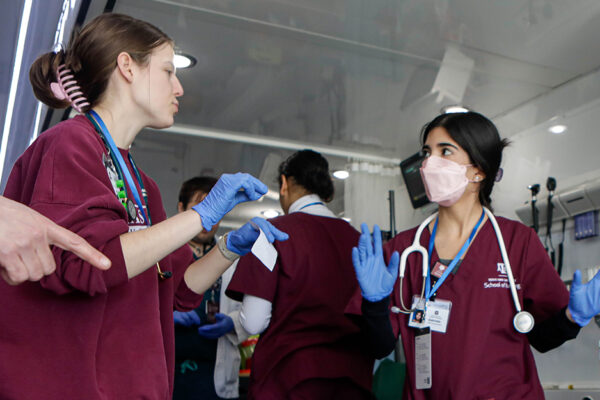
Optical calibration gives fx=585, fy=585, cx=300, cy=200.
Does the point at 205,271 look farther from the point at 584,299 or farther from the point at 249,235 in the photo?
the point at 584,299

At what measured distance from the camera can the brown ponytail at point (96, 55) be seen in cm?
136

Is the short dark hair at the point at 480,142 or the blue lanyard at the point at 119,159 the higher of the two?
the short dark hair at the point at 480,142

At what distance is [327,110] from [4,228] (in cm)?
378

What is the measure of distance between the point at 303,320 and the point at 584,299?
3.41 ft

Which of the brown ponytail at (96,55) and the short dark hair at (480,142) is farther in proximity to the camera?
the short dark hair at (480,142)

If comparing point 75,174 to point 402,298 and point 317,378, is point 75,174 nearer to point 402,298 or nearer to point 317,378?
point 402,298

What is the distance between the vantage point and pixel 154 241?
113 centimetres

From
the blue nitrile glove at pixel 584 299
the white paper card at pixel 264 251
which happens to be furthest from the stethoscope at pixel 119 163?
the blue nitrile glove at pixel 584 299

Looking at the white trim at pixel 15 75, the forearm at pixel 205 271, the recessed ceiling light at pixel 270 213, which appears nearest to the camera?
the forearm at pixel 205 271

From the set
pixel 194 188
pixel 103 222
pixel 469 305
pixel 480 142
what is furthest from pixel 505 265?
pixel 194 188

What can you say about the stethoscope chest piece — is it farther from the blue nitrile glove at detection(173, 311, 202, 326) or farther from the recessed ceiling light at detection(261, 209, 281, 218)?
the recessed ceiling light at detection(261, 209, 281, 218)

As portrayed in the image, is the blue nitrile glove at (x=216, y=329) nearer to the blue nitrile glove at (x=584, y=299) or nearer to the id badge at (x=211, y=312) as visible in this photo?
the id badge at (x=211, y=312)

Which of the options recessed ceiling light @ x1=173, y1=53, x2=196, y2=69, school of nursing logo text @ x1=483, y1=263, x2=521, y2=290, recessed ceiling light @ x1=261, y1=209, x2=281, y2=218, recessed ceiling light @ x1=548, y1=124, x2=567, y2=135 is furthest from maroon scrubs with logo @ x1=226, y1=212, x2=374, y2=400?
recessed ceiling light @ x1=261, y1=209, x2=281, y2=218

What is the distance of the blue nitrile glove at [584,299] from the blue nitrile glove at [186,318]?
1497mm
